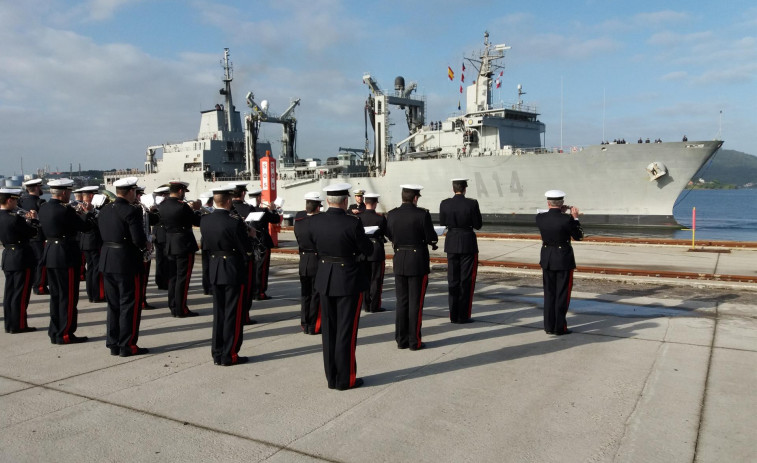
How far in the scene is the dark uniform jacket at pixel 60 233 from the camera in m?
5.25

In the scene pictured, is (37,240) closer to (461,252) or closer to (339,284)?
(339,284)

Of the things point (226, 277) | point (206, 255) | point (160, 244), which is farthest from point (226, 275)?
point (160, 244)

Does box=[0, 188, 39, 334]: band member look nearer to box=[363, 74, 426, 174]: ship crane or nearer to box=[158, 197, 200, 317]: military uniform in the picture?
box=[158, 197, 200, 317]: military uniform

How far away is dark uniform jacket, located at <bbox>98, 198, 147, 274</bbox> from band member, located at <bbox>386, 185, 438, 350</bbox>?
96.9 inches

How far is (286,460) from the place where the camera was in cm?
283

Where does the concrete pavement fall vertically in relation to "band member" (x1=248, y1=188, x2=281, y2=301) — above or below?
below

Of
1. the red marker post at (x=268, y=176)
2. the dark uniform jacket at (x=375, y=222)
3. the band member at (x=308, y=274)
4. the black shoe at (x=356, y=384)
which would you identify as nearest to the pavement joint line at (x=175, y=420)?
the black shoe at (x=356, y=384)

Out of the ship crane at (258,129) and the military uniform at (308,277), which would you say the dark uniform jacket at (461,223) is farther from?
the ship crane at (258,129)

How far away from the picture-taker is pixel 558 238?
18.1 ft

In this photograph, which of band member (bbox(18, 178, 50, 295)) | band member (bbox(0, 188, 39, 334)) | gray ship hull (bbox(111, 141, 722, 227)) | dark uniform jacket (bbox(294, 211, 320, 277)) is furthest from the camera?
gray ship hull (bbox(111, 141, 722, 227))

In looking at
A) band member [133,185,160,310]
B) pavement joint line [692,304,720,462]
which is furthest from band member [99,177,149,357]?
pavement joint line [692,304,720,462]

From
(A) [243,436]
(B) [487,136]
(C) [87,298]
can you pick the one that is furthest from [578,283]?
(B) [487,136]

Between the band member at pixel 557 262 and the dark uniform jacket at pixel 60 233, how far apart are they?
491 centimetres

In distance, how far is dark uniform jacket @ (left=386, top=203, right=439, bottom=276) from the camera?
5.05m
